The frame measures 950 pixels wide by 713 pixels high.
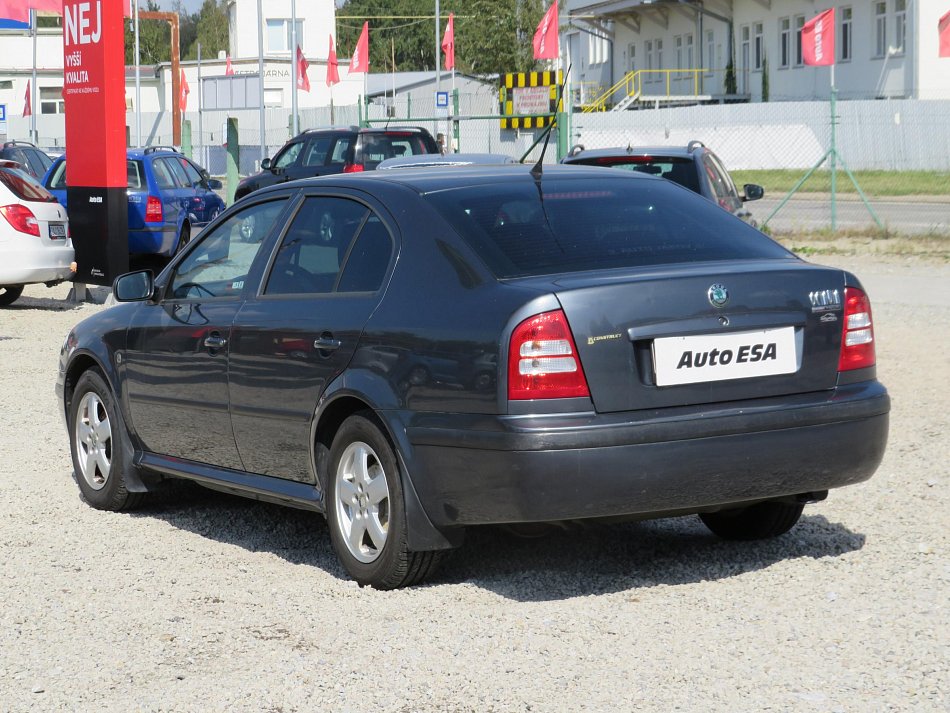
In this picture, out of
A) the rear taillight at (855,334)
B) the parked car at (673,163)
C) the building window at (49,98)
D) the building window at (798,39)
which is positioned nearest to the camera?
the rear taillight at (855,334)

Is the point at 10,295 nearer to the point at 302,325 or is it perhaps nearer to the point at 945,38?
the point at 302,325

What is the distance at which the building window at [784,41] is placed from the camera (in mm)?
52812

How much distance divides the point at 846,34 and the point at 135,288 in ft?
150

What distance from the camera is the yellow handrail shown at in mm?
58844

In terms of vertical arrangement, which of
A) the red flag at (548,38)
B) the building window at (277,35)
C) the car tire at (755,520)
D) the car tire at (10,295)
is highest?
the building window at (277,35)

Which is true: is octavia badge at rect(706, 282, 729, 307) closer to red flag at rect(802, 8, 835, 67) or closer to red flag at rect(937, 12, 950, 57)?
red flag at rect(937, 12, 950, 57)

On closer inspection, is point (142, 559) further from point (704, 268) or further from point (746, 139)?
point (746, 139)

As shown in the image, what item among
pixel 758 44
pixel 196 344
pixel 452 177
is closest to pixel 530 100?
pixel 196 344

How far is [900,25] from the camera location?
4606 centimetres

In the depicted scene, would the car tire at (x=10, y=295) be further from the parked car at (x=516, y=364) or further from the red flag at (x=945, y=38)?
the red flag at (x=945, y=38)

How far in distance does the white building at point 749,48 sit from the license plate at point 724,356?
41.9 m

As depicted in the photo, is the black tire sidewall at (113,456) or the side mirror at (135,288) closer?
Result: the side mirror at (135,288)

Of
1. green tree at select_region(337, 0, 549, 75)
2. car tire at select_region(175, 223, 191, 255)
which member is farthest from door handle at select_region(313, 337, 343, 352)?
green tree at select_region(337, 0, 549, 75)

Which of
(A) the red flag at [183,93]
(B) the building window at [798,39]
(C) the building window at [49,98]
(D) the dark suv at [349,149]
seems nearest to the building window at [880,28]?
(B) the building window at [798,39]
